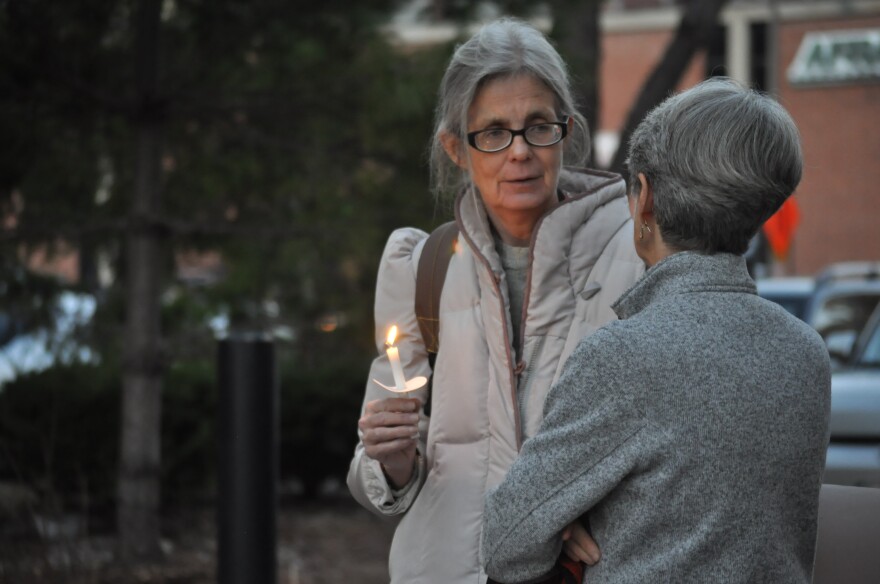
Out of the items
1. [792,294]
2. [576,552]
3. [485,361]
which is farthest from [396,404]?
[792,294]

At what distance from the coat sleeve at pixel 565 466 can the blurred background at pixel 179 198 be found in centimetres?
350

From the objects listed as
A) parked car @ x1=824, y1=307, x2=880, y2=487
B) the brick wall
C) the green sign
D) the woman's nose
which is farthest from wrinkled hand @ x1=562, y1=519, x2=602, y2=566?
the green sign

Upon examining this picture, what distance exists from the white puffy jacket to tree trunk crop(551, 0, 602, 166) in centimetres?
329

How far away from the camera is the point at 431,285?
2.53 meters

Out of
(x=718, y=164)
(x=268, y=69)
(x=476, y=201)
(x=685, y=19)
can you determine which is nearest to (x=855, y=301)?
(x=685, y=19)

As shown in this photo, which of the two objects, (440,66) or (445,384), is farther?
(440,66)

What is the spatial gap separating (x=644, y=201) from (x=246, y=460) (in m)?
2.05

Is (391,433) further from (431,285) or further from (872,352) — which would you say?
A: (872,352)

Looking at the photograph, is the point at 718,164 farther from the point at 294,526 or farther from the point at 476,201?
the point at 294,526

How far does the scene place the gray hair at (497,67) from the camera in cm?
250

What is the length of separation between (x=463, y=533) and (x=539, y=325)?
0.44 m

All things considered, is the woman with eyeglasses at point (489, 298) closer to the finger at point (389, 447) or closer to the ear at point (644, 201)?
the finger at point (389, 447)

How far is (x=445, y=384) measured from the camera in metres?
2.42

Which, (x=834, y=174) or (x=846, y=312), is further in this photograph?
(x=834, y=174)
